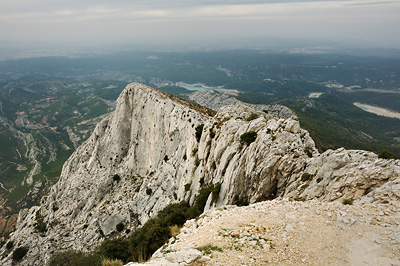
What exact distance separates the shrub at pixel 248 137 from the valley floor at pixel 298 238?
11397 mm

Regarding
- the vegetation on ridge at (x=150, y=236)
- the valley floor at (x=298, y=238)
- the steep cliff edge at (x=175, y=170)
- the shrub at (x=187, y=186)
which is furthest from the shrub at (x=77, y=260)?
the valley floor at (x=298, y=238)

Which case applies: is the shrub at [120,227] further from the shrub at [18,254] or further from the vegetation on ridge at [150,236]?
the shrub at [18,254]

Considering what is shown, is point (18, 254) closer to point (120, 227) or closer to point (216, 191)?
point (120, 227)

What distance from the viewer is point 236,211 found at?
18.7 metres

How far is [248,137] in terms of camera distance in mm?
27531

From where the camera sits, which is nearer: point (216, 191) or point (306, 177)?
point (306, 177)

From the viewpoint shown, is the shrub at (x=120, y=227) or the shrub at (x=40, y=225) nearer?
the shrub at (x=120, y=227)

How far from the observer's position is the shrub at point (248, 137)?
27.2m

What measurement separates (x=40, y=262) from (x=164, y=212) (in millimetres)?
33916

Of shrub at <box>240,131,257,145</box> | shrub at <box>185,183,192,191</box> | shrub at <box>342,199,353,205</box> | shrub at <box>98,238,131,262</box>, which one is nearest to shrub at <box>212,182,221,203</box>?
shrub at <box>240,131,257,145</box>

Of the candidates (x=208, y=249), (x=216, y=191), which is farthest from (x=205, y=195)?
(x=208, y=249)

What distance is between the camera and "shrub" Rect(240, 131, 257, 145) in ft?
89.3

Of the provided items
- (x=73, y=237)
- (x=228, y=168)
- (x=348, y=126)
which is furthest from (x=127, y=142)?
(x=348, y=126)

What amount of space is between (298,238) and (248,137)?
51.6 ft
